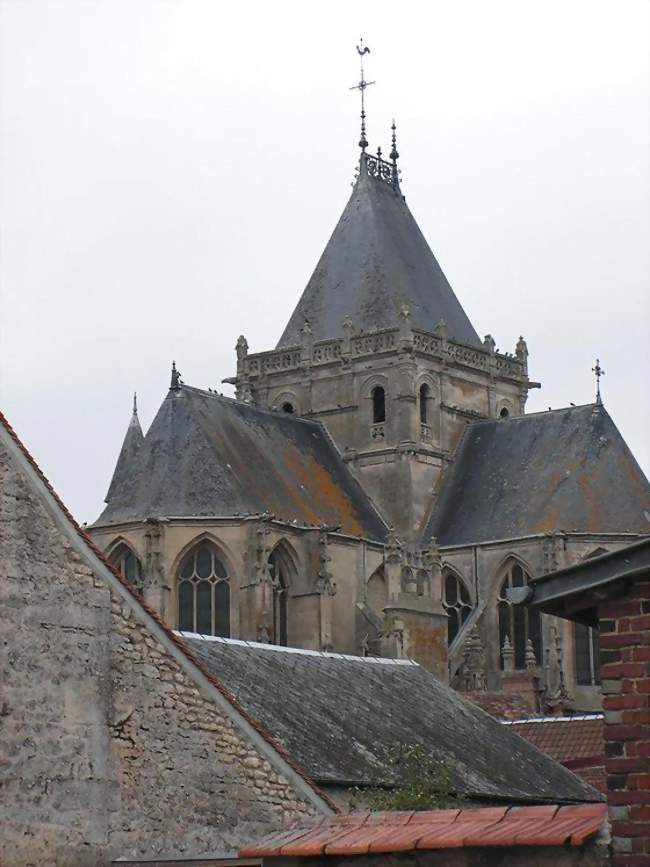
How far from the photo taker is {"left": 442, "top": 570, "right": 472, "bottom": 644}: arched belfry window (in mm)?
66938

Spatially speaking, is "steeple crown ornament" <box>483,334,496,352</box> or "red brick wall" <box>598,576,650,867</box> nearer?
"red brick wall" <box>598,576,650,867</box>

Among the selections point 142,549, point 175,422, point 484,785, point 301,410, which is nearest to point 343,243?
point 301,410

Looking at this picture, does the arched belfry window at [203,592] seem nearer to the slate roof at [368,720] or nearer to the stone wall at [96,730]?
the slate roof at [368,720]

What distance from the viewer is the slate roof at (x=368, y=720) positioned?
87.5ft

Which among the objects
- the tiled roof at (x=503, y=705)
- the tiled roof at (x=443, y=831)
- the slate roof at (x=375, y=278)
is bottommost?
the tiled roof at (x=443, y=831)

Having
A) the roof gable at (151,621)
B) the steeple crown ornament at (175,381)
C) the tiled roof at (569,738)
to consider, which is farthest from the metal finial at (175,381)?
the roof gable at (151,621)

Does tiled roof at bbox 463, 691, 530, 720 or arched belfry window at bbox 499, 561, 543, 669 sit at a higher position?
arched belfry window at bbox 499, 561, 543, 669

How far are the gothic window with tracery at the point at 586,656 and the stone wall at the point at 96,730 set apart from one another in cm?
4401

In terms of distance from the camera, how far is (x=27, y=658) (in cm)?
1922

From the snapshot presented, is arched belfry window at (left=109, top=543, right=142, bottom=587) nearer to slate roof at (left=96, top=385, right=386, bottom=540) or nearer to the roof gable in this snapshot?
slate roof at (left=96, top=385, right=386, bottom=540)

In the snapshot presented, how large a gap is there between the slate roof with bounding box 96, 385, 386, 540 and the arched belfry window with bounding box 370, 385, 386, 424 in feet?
5.22

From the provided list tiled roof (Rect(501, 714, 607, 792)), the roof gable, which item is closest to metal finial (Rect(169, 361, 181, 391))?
tiled roof (Rect(501, 714, 607, 792))

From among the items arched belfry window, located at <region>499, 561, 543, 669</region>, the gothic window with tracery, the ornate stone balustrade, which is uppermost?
the ornate stone balustrade

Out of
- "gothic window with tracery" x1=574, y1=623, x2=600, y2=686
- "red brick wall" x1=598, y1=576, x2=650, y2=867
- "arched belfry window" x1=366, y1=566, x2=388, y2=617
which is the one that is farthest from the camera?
"arched belfry window" x1=366, y1=566, x2=388, y2=617
